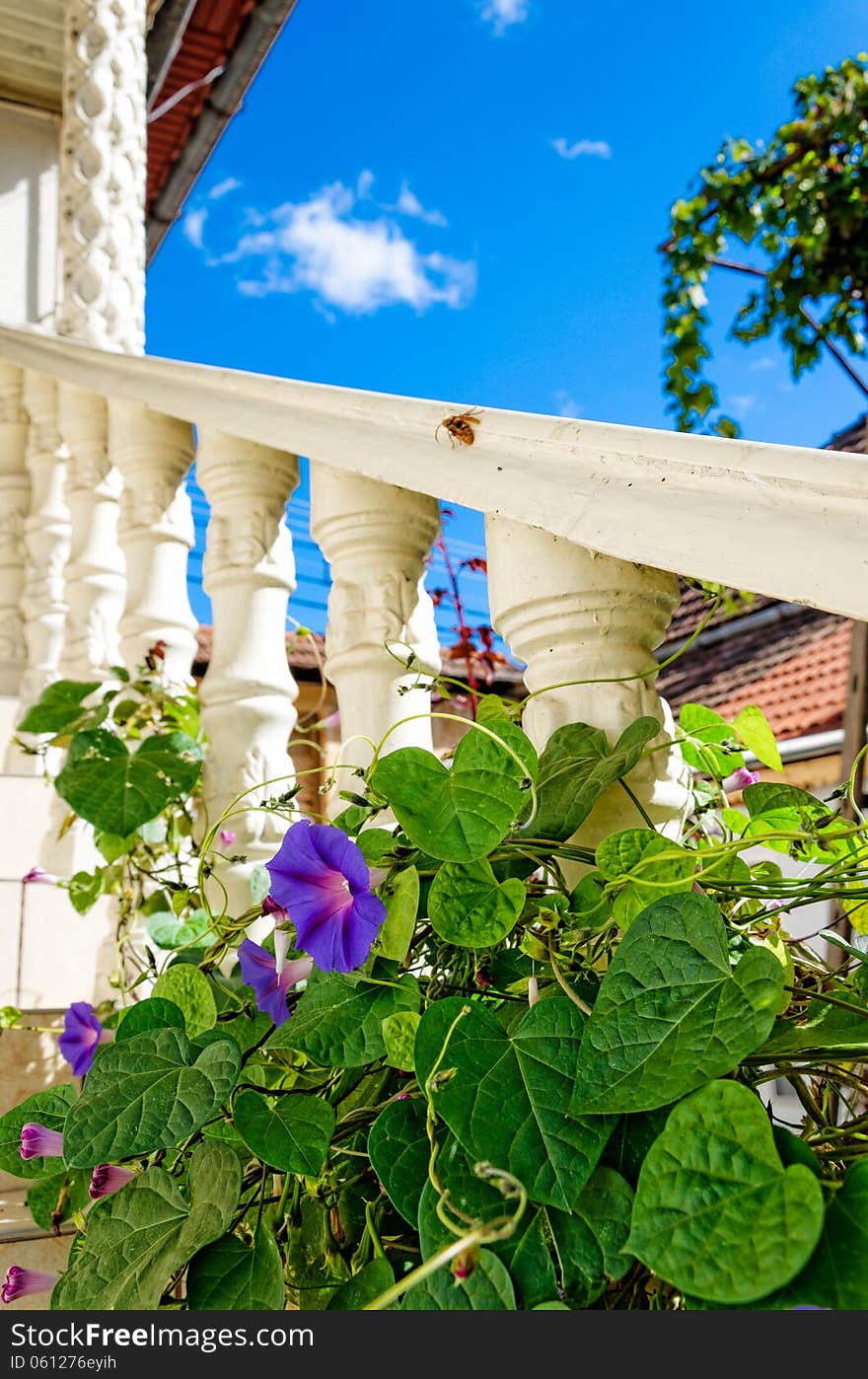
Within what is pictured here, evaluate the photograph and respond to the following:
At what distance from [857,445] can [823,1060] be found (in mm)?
8078

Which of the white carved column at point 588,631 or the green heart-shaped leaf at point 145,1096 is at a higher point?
the white carved column at point 588,631

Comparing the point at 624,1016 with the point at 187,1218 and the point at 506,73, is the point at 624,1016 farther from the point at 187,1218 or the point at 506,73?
the point at 506,73

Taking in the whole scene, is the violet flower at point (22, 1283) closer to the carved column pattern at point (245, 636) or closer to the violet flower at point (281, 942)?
the violet flower at point (281, 942)

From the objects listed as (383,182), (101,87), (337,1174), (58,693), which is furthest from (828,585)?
(383,182)

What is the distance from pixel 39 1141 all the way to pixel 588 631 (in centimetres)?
50

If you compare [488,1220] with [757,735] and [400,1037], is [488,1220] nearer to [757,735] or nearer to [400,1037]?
[400,1037]

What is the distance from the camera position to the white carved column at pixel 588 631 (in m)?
0.73

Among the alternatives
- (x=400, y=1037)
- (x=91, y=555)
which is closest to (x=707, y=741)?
(x=400, y=1037)

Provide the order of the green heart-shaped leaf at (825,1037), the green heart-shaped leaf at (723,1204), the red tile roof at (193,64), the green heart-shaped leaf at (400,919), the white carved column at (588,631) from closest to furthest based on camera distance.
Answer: the green heart-shaped leaf at (723,1204), the green heart-shaped leaf at (825,1037), the green heart-shaped leaf at (400,919), the white carved column at (588,631), the red tile roof at (193,64)

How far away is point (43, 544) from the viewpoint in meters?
2.13

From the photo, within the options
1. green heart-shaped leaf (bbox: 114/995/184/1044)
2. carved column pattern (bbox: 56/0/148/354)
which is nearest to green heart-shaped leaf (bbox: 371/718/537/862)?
green heart-shaped leaf (bbox: 114/995/184/1044)

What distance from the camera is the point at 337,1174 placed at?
0.65m

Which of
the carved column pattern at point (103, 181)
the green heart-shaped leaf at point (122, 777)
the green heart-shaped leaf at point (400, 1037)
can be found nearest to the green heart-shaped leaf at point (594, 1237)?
the green heart-shaped leaf at point (400, 1037)

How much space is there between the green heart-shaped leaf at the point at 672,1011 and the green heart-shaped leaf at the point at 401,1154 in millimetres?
117
